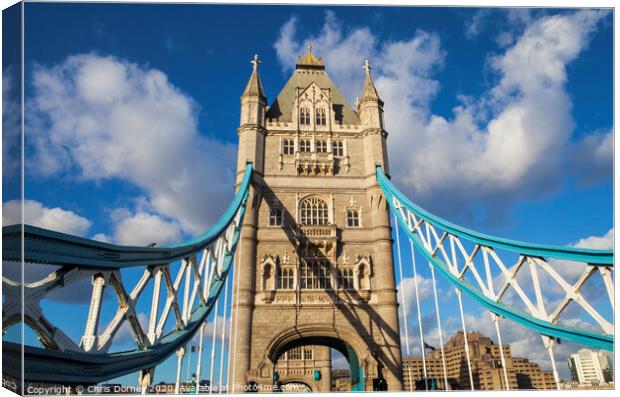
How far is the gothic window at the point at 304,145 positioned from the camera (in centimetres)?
2341

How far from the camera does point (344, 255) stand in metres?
20.7

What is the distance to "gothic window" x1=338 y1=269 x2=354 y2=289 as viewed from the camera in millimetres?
20234

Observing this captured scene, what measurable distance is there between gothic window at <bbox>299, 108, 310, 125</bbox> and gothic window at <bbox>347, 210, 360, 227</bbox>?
18.1 ft

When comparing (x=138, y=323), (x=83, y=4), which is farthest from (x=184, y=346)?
(x=83, y=4)

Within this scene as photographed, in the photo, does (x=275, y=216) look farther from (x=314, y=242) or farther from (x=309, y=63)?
(x=309, y=63)

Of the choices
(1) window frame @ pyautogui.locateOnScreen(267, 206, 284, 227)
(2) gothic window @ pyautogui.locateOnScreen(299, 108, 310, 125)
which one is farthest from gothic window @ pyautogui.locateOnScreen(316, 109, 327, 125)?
(1) window frame @ pyautogui.locateOnScreen(267, 206, 284, 227)

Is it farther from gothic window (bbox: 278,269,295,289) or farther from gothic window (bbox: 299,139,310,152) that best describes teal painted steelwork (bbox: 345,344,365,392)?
gothic window (bbox: 299,139,310,152)

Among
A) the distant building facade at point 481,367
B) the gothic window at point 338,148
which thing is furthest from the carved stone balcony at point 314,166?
the distant building facade at point 481,367

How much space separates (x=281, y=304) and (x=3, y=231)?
45.3 ft

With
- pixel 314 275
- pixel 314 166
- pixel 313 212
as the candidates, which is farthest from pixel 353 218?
pixel 314 275

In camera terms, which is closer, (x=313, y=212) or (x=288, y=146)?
(x=313, y=212)

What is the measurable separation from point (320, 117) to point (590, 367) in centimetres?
1700

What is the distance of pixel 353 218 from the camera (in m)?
21.7

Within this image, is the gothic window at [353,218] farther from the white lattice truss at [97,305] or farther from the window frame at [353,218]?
the white lattice truss at [97,305]
